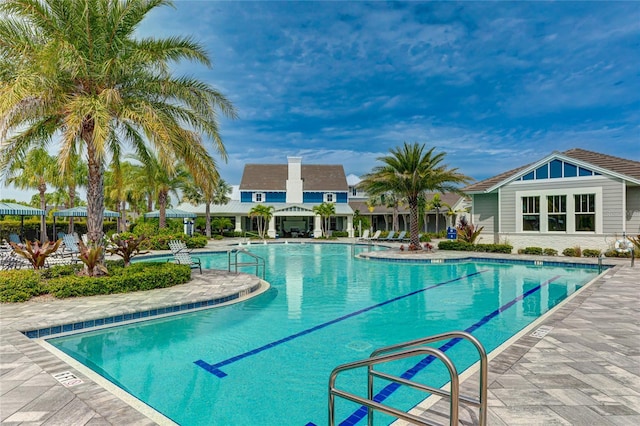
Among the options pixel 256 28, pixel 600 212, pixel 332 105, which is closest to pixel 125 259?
pixel 256 28

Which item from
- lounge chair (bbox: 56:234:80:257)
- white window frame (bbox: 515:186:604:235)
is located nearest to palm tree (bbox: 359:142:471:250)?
white window frame (bbox: 515:186:604:235)

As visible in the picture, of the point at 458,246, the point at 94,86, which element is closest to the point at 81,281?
the point at 94,86

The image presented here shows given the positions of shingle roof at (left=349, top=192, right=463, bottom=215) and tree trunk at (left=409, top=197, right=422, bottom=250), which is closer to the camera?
tree trunk at (left=409, top=197, right=422, bottom=250)

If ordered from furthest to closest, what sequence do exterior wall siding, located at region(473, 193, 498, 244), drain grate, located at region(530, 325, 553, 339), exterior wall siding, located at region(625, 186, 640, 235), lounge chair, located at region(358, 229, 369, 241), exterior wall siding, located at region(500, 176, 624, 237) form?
lounge chair, located at region(358, 229, 369, 241) < exterior wall siding, located at region(473, 193, 498, 244) < exterior wall siding, located at region(500, 176, 624, 237) < exterior wall siding, located at region(625, 186, 640, 235) < drain grate, located at region(530, 325, 553, 339)

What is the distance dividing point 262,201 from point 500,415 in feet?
133

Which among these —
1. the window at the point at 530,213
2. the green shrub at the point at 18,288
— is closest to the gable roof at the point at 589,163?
the window at the point at 530,213

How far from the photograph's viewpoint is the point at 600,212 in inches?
800

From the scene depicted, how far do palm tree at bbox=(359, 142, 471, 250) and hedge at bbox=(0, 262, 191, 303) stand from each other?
15901 millimetres

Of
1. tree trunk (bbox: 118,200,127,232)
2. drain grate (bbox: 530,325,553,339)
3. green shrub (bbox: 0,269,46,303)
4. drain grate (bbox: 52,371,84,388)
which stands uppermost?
tree trunk (bbox: 118,200,127,232)

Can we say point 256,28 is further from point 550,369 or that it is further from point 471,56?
point 550,369

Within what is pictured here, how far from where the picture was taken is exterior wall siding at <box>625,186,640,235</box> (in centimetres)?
1973

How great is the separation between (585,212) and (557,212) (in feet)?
4.51

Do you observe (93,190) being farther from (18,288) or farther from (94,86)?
(18,288)

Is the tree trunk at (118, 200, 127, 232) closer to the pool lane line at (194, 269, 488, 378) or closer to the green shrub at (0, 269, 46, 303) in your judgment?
the green shrub at (0, 269, 46, 303)
